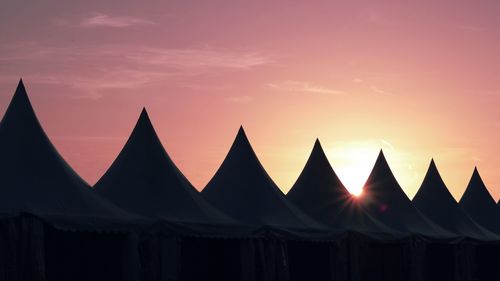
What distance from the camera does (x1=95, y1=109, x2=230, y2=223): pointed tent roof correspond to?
2644cm

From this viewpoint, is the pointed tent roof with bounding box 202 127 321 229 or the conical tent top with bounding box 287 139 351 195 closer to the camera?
the pointed tent roof with bounding box 202 127 321 229

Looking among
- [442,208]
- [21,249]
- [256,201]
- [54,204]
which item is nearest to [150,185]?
[256,201]

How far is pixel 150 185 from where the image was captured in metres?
27.0

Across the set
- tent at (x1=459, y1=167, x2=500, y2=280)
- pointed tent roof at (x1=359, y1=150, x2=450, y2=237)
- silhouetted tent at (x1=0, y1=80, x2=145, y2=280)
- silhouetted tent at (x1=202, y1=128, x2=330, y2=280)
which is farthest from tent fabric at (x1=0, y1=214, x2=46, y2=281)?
tent at (x1=459, y1=167, x2=500, y2=280)

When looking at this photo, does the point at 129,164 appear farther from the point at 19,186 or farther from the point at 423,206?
the point at 423,206

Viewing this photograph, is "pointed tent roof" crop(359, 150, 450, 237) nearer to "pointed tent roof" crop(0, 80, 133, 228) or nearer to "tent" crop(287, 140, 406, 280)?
"tent" crop(287, 140, 406, 280)

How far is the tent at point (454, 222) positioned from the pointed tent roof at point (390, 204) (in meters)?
1.43

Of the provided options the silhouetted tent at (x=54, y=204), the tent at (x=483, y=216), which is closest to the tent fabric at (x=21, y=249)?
the silhouetted tent at (x=54, y=204)

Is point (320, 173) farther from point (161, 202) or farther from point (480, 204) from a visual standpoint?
point (480, 204)

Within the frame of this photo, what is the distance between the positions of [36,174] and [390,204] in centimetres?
1479

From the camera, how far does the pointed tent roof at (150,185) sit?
86.7 feet

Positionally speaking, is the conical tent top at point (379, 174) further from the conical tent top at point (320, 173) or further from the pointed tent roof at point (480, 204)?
the pointed tent roof at point (480, 204)

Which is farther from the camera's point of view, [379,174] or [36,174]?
[379,174]

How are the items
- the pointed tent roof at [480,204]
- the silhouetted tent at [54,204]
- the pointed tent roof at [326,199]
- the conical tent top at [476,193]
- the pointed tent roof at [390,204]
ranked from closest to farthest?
the silhouetted tent at [54,204] < the pointed tent roof at [326,199] < the pointed tent roof at [390,204] < the pointed tent roof at [480,204] < the conical tent top at [476,193]
